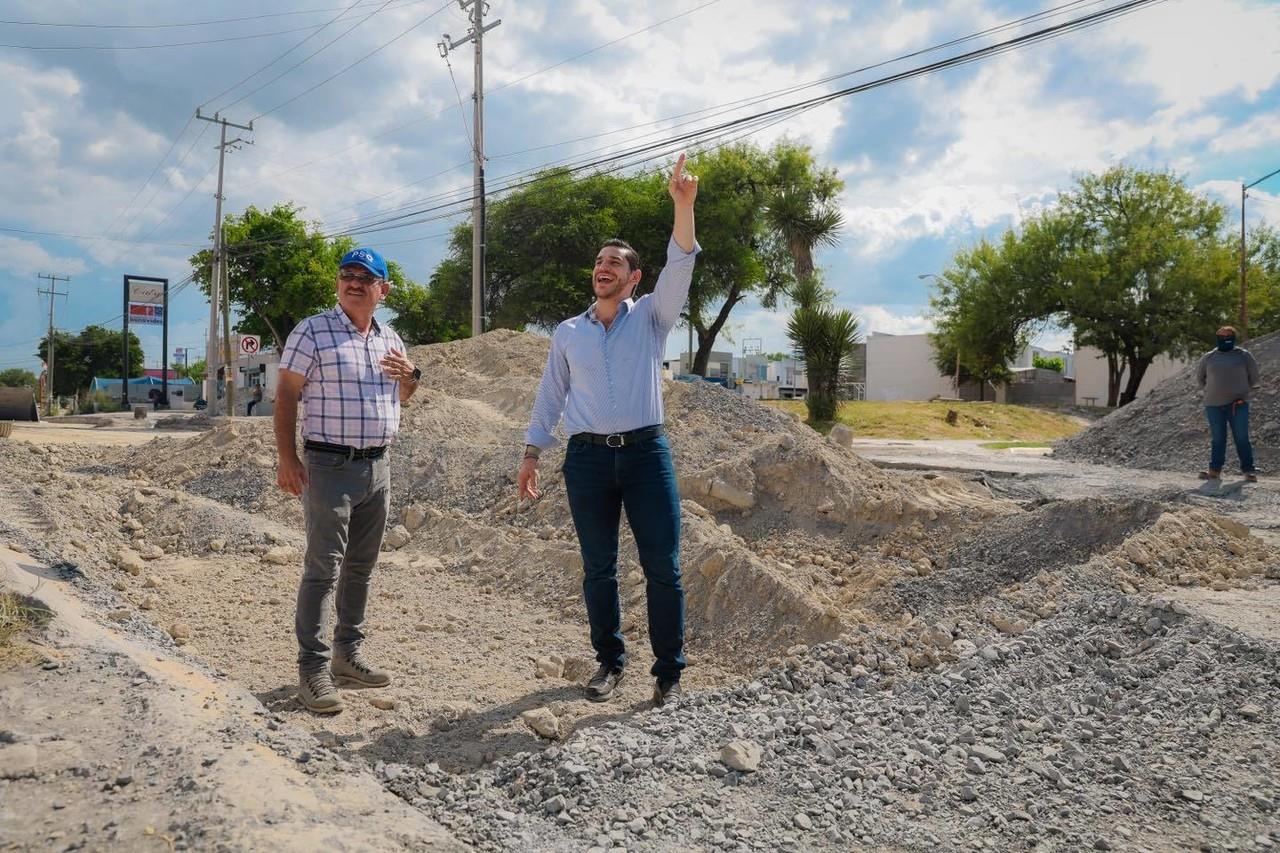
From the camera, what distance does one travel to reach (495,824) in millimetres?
2670

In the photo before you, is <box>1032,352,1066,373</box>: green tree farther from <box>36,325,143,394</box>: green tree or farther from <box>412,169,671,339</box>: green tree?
<box>36,325,143,394</box>: green tree

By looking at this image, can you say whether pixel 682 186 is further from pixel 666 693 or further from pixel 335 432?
pixel 666 693

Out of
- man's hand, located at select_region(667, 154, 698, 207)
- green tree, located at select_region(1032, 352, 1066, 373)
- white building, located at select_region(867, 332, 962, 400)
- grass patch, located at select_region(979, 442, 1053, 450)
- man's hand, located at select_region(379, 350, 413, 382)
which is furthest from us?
green tree, located at select_region(1032, 352, 1066, 373)

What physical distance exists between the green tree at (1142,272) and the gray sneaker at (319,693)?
3372 centimetres

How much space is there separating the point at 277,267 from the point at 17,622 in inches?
1406

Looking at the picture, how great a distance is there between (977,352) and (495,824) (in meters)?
36.8

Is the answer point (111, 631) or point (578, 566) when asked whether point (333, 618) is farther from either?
point (578, 566)

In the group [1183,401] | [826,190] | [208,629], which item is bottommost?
[208,629]

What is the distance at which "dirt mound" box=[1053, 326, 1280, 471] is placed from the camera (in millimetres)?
13109

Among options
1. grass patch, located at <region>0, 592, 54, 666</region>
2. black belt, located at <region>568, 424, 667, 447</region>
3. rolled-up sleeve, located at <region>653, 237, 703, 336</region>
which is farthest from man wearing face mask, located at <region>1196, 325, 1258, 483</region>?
grass patch, located at <region>0, 592, 54, 666</region>

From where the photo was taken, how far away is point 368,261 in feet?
12.3

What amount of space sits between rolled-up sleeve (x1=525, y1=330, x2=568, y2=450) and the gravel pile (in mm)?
1257

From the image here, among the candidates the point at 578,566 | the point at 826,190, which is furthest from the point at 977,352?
the point at 578,566

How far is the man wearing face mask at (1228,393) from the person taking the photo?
408 inches
